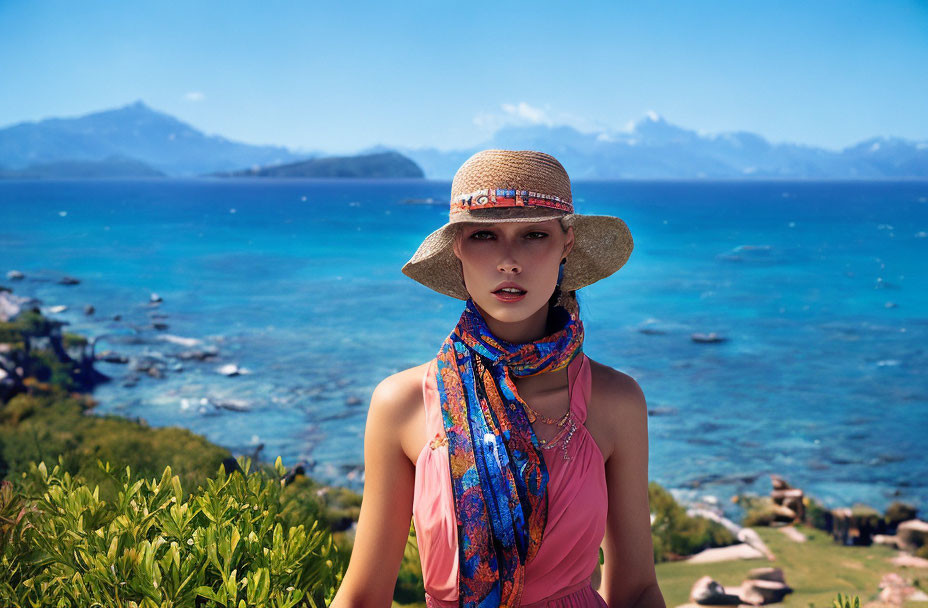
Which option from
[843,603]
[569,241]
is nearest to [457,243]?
[569,241]

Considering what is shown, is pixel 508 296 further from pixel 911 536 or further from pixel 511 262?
pixel 911 536

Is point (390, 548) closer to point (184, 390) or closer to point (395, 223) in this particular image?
point (184, 390)

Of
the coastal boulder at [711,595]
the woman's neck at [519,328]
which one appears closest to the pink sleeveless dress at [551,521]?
the woman's neck at [519,328]

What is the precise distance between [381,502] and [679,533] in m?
13.8

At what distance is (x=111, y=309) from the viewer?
48938 mm

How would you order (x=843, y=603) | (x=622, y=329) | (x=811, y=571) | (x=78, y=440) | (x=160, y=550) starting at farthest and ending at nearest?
1. (x=622, y=329)
2. (x=78, y=440)
3. (x=811, y=571)
4. (x=843, y=603)
5. (x=160, y=550)

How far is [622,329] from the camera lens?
50250 millimetres

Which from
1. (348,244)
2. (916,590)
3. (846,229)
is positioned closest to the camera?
(916,590)

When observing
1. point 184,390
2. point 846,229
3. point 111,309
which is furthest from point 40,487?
point 846,229

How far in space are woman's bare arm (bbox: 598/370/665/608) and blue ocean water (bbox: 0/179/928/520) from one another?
3979mm

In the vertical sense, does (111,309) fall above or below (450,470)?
below

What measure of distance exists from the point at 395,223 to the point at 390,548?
354 ft

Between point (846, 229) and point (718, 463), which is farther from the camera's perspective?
point (846, 229)

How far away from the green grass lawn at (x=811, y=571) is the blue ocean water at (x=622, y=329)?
4.58m
